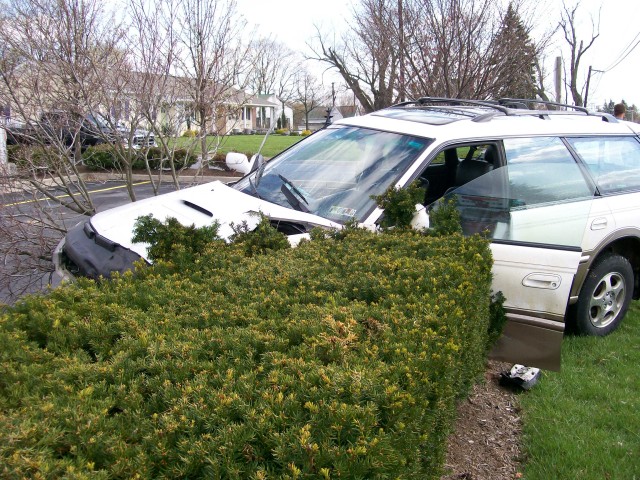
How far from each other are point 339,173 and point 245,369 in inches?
119

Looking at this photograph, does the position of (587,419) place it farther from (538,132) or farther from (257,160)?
(257,160)

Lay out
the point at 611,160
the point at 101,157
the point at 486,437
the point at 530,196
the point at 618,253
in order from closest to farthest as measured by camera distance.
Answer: the point at 486,437 → the point at 530,196 → the point at 618,253 → the point at 611,160 → the point at 101,157

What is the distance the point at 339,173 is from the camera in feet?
16.2

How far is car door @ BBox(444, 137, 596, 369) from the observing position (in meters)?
4.11

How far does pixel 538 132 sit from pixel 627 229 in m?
1.13

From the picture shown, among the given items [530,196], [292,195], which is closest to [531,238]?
[530,196]

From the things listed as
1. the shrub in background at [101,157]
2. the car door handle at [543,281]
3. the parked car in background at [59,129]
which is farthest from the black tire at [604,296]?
the shrub in background at [101,157]

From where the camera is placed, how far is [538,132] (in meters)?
5.22

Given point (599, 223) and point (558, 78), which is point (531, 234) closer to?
point (599, 223)

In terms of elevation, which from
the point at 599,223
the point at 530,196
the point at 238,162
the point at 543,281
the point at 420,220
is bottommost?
the point at 543,281

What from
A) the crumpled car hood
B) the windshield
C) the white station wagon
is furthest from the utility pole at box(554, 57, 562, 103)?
the crumpled car hood

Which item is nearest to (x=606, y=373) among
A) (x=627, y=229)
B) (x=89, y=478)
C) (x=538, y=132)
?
(x=627, y=229)

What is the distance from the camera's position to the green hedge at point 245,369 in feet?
5.38

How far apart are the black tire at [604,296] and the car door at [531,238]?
48 centimetres
